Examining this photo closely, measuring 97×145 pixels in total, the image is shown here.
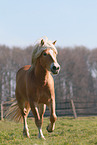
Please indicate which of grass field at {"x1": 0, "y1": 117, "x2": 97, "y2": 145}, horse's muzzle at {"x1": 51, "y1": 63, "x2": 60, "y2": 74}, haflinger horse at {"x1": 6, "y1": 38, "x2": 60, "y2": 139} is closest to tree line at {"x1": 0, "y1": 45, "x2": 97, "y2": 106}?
grass field at {"x1": 0, "y1": 117, "x2": 97, "y2": 145}

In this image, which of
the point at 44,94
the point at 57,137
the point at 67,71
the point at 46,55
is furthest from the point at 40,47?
the point at 67,71

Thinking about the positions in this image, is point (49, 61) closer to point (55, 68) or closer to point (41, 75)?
point (55, 68)

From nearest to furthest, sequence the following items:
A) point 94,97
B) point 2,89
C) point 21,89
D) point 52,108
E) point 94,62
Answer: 1. point 52,108
2. point 21,89
3. point 2,89
4. point 94,97
5. point 94,62

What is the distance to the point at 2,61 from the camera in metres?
25.0

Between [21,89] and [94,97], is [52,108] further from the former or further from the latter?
[94,97]

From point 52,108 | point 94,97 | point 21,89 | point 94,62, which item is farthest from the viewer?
point 94,62

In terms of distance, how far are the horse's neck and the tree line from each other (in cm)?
1897

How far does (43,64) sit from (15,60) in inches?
817

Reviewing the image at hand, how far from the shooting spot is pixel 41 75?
518cm

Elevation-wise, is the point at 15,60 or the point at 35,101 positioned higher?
the point at 15,60

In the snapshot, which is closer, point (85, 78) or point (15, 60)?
point (15, 60)

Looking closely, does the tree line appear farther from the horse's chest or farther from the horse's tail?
the horse's chest

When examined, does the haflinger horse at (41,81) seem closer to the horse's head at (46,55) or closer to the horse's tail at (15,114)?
the horse's head at (46,55)

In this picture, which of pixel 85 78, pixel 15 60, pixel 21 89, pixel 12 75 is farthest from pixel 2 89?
pixel 21 89
